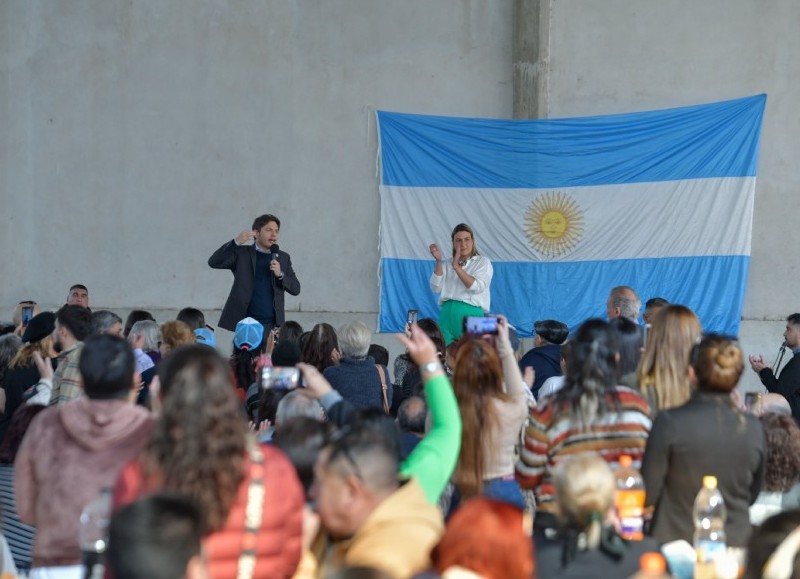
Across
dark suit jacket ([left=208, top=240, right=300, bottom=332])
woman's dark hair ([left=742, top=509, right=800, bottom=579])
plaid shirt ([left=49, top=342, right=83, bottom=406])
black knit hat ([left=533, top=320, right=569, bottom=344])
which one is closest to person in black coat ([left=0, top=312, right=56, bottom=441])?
plaid shirt ([left=49, top=342, right=83, bottom=406])

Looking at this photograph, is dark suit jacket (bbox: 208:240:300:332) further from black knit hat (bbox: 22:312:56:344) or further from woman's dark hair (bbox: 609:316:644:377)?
woman's dark hair (bbox: 609:316:644:377)

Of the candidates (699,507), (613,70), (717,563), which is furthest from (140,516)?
(613,70)

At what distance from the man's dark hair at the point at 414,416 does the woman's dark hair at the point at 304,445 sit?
1137mm

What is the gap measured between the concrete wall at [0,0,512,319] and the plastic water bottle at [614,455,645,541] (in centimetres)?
639

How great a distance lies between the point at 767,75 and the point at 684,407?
646cm

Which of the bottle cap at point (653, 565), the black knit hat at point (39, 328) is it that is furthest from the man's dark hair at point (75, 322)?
the bottle cap at point (653, 565)

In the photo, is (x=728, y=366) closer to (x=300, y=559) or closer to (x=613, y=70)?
(x=300, y=559)

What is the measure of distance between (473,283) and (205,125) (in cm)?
350

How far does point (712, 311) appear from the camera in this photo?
863 centimetres

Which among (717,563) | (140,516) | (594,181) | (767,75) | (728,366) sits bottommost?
(717,563)

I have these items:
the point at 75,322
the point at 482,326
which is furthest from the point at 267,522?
the point at 75,322

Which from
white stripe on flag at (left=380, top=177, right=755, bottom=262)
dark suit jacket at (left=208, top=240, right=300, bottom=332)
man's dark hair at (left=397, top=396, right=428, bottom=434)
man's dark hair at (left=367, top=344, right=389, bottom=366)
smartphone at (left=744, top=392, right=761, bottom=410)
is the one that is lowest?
man's dark hair at (left=397, top=396, right=428, bottom=434)

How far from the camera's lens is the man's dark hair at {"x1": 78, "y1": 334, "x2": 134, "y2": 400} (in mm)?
2822

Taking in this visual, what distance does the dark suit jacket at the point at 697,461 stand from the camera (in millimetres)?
3203
